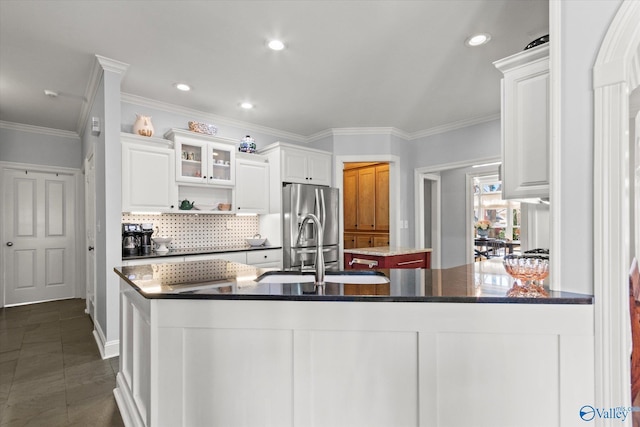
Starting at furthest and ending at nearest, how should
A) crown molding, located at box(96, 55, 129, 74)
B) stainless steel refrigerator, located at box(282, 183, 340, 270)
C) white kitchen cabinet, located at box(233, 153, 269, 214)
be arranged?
stainless steel refrigerator, located at box(282, 183, 340, 270), white kitchen cabinet, located at box(233, 153, 269, 214), crown molding, located at box(96, 55, 129, 74)

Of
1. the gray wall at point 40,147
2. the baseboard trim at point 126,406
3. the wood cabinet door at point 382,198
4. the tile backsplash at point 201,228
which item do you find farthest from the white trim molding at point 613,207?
the gray wall at point 40,147

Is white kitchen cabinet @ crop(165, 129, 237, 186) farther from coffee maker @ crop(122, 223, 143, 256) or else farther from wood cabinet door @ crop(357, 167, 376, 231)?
wood cabinet door @ crop(357, 167, 376, 231)

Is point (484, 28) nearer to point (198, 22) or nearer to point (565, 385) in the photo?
point (198, 22)

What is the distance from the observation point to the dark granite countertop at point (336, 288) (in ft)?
4.37

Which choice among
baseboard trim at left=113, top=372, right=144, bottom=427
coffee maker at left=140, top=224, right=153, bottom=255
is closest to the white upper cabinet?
coffee maker at left=140, top=224, right=153, bottom=255

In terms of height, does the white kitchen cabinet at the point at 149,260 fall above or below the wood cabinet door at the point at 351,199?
below

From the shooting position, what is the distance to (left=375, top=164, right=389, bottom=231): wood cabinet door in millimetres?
5476

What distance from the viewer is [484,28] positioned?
252cm

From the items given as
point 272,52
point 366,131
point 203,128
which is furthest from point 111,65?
point 366,131

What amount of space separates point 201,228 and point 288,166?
4.63ft

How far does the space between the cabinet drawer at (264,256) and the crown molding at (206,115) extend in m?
1.81

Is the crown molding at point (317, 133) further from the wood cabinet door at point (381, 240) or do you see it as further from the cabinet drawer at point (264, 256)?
the cabinet drawer at point (264, 256)

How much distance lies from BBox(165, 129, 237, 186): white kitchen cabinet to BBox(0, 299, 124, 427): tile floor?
1942mm

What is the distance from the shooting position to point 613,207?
1.27 m
